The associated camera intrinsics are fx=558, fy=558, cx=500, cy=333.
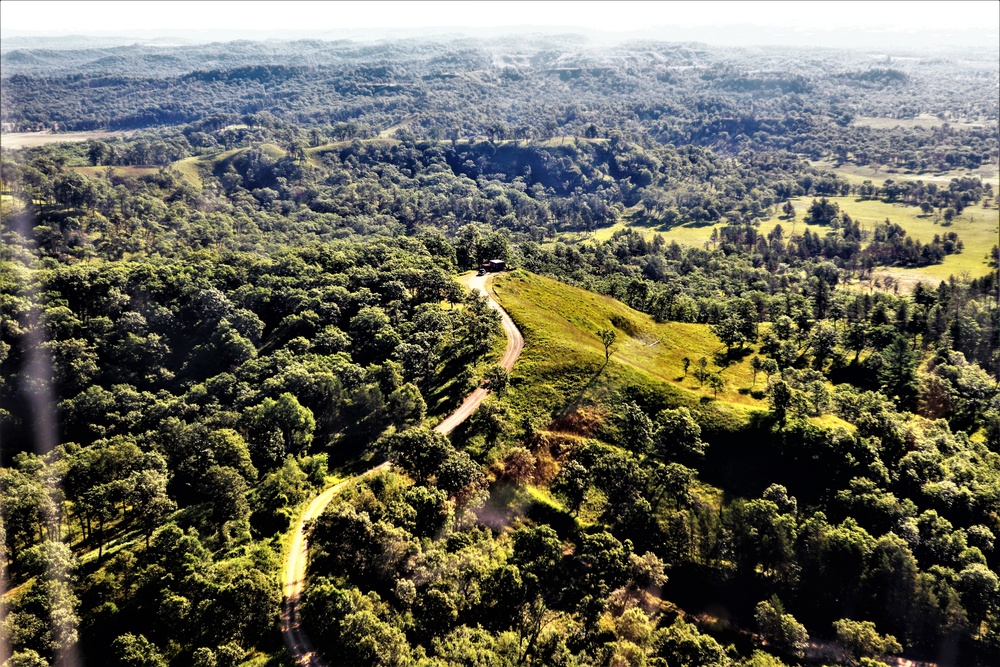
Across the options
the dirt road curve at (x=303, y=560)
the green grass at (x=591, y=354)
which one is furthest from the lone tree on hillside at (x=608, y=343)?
the dirt road curve at (x=303, y=560)

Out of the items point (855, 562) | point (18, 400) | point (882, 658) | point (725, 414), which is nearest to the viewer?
point (882, 658)

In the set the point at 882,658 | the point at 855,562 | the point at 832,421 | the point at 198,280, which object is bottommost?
the point at 882,658

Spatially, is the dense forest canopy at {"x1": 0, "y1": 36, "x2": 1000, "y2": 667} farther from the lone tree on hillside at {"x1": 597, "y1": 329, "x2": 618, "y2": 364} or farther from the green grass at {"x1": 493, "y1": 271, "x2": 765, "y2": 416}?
the lone tree on hillside at {"x1": 597, "y1": 329, "x2": 618, "y2": 364}

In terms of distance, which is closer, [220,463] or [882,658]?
[882,658]

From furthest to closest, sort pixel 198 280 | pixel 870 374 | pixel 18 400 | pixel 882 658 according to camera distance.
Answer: pixel 198 280 < pixel 870 374 < pixel 18 400 < pixel 882 658

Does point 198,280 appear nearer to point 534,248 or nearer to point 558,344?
point 558,344

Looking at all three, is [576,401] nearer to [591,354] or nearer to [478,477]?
[591,354]

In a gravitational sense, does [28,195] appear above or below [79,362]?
above

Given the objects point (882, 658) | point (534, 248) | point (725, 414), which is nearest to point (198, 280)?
point (534, 248)
